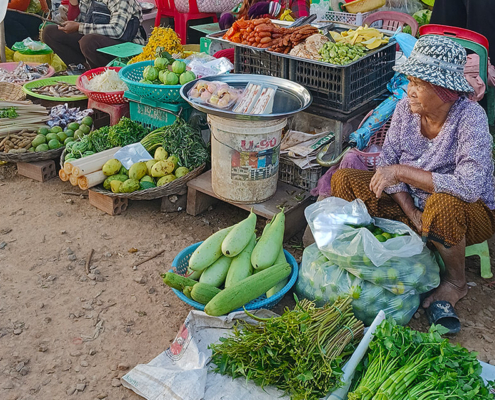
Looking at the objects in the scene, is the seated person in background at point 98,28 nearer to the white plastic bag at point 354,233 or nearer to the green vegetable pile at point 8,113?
the green vegetable pile at point 8,113

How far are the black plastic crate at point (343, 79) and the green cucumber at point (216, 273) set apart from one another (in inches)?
58.1

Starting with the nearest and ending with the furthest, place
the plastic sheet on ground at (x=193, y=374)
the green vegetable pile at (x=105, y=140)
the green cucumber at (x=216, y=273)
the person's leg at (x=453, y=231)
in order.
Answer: the plastic sheet on ground at (x=193, y=374), the person's leg at (x=453, y=231), the green cucumber at (x=216, y=273), the green vegetable pile at (x=105, y=140)

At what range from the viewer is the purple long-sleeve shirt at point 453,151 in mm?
2699

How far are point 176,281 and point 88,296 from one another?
705 millimetres

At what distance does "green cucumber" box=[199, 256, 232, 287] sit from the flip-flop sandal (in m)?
1.16

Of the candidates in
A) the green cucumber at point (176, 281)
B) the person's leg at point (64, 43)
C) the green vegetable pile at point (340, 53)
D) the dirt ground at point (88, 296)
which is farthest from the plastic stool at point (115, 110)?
the green cucumber at point (176, 281)

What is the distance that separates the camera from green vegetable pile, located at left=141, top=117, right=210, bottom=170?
13.5 ft

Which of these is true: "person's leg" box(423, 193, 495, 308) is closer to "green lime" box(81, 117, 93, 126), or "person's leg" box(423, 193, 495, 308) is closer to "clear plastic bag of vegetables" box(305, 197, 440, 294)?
"clear plastic bag of vegetables" box(305, 197, 440, 294)

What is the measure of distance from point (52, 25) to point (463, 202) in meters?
5.45

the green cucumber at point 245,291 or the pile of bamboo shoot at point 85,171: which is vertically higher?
the pile of bamboo shoot at point 85,171

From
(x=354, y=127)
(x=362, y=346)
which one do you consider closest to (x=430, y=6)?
(x=354, y=127)

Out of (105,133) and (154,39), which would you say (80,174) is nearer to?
(105,133)

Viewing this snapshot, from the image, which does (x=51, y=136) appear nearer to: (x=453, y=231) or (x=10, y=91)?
(x=10, y=91)

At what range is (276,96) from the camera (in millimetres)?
3824
